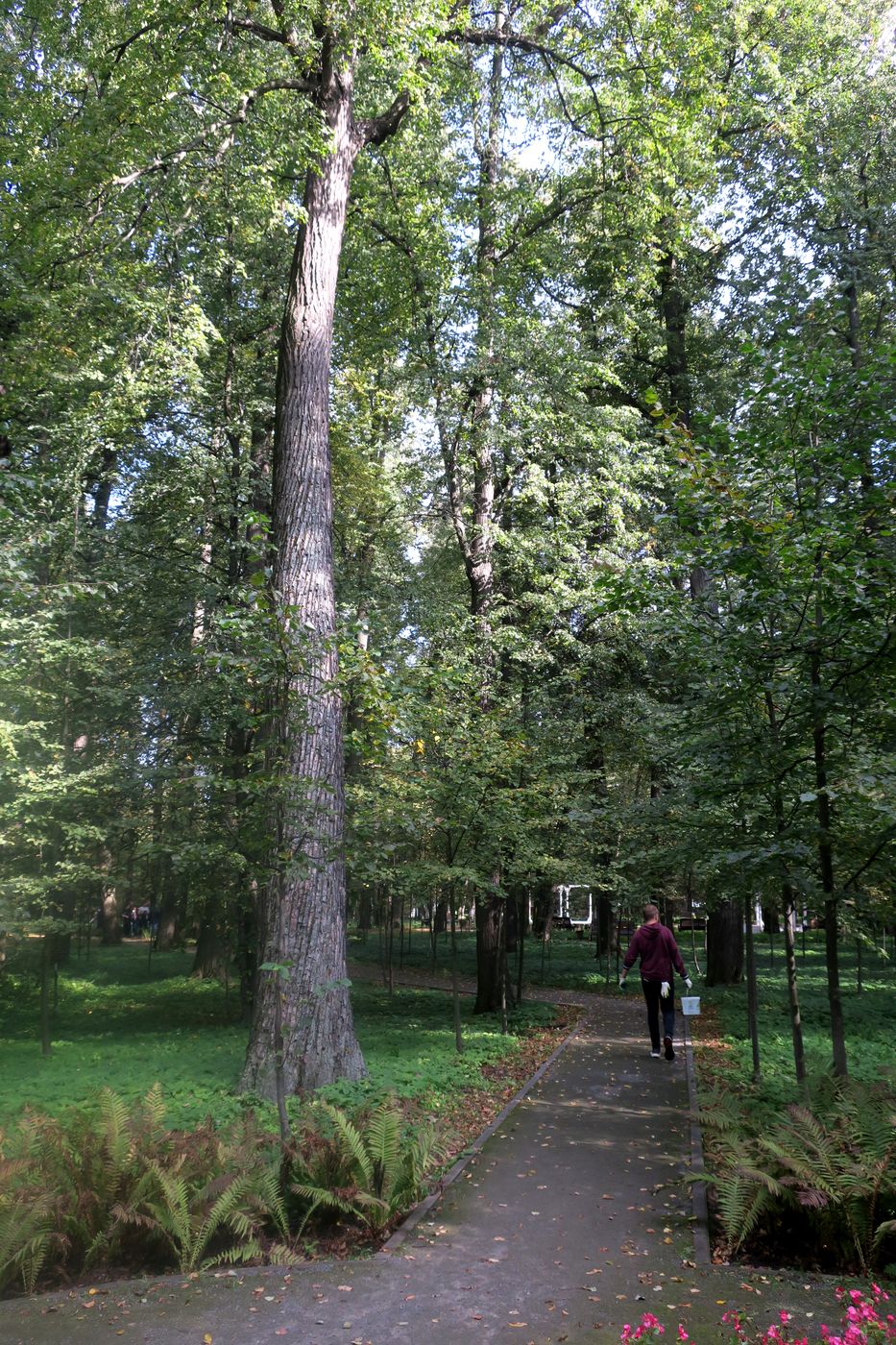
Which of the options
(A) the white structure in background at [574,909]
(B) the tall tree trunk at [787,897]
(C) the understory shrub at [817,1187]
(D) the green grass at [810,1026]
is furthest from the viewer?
(A) the white structure in background at [574,909]

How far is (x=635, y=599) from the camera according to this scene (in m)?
6.76

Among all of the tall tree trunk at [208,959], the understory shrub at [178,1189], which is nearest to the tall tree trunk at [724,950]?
the tall tree trunk at [208,959]

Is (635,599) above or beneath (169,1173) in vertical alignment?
above

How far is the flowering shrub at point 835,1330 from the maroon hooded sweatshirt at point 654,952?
6.01m

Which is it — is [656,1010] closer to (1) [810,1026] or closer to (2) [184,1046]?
(1) [810,1026]

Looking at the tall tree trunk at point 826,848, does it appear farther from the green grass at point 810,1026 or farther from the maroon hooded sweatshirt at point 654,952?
the maroon hooded sweatshirt at point 654,952

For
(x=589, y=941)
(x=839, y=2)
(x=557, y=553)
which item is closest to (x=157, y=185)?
(x=557, y=553)

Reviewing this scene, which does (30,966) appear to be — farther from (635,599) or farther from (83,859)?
(635,599)

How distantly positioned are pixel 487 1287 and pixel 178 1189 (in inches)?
67.9

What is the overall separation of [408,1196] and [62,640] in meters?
7.38

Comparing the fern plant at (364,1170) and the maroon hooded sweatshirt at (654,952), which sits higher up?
the maroon hooded sweatshirt at (654,952)

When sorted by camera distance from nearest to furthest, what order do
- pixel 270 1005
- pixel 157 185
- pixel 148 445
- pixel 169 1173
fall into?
pixel 169 1173
pixel 270 1005
pixel 157 185
pixel 148 445

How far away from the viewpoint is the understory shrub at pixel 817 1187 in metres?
4.34

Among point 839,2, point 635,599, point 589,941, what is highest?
point 839,2
